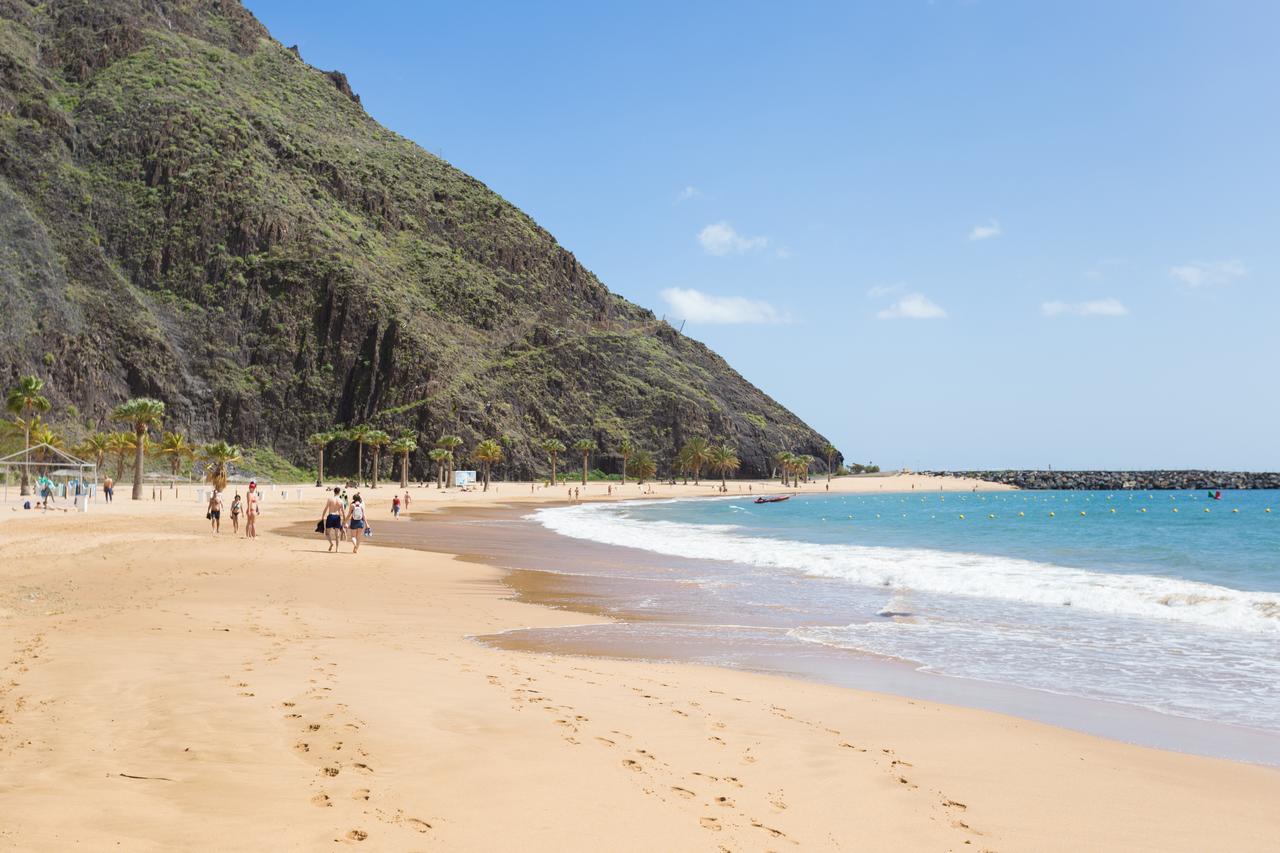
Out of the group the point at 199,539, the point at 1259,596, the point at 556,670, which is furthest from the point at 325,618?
the point at 1259,596

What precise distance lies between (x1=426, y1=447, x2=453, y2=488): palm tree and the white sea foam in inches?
2730

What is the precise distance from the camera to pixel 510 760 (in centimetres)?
720

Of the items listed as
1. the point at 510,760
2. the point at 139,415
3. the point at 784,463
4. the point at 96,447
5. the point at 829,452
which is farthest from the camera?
the point at 829,452

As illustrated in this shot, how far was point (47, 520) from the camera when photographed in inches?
1471

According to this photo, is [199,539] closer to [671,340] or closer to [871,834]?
[871,834]

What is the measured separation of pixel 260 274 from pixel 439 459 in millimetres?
42268

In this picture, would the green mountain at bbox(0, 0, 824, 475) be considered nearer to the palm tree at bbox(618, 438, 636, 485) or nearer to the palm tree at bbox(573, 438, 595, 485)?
the palm tree at bbox(618, 438, 636, 485)

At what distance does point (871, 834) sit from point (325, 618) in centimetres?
1129

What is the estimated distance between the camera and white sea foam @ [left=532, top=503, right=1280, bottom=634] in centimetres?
1906

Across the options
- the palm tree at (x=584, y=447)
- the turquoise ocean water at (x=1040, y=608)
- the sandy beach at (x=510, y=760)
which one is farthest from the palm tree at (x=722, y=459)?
the sandy beach at (x=510, y=760)

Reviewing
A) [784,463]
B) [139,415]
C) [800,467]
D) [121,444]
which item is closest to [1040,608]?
[139,415]

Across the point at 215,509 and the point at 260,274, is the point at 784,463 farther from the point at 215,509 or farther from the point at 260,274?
the point at 215,509

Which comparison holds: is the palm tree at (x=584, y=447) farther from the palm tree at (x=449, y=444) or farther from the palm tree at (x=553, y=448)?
the palm tree at (x=449, y=444)

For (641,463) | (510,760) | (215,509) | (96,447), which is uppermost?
(96,447)
